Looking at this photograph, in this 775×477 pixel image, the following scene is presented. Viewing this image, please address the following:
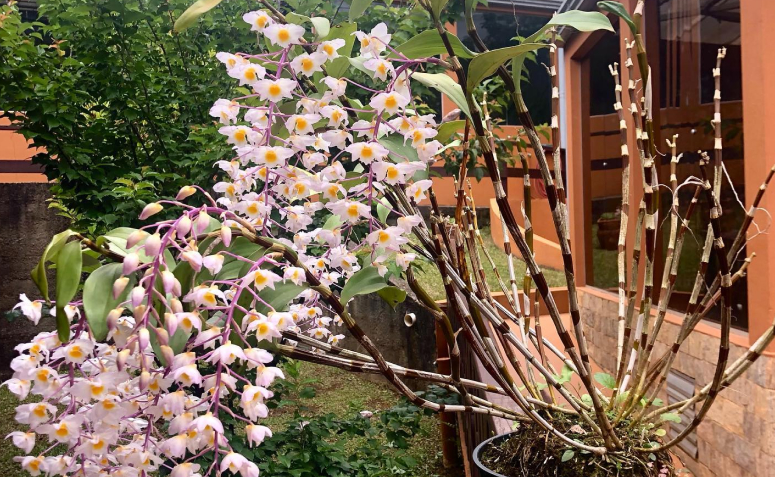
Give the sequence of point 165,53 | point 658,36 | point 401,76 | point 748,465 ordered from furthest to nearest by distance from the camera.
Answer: point 658,36 → point 165,53 → point 748,465 → point 401,76

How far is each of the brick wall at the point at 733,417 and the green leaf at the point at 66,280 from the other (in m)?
1.93

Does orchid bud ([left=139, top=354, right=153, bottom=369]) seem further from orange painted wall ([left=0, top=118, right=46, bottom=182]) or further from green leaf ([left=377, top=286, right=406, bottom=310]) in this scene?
orange painted wall ([left=0, top=118, right=46, bottom=182])

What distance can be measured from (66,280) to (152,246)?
0.26 feet

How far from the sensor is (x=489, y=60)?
542 mm

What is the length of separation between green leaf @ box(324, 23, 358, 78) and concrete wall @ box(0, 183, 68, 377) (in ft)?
12.8

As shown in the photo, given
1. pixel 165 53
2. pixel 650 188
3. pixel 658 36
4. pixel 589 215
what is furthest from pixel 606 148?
pixel 650 188

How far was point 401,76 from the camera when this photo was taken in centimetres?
58

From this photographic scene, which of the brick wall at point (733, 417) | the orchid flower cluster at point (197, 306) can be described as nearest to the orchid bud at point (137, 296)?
the orchid flower cluster at point (197, 306)

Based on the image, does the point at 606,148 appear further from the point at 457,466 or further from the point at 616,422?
the point at 616,422

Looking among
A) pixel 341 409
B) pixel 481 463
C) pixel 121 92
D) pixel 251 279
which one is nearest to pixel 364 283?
pixel 251 279

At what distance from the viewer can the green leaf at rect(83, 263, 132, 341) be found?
44 centimetres

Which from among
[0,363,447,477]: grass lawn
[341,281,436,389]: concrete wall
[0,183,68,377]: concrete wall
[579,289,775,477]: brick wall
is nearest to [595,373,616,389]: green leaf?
[579,289,775,477]: brick wall

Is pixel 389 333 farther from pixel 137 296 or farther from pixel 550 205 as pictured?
pixel 137 296

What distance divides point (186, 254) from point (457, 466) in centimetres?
253
